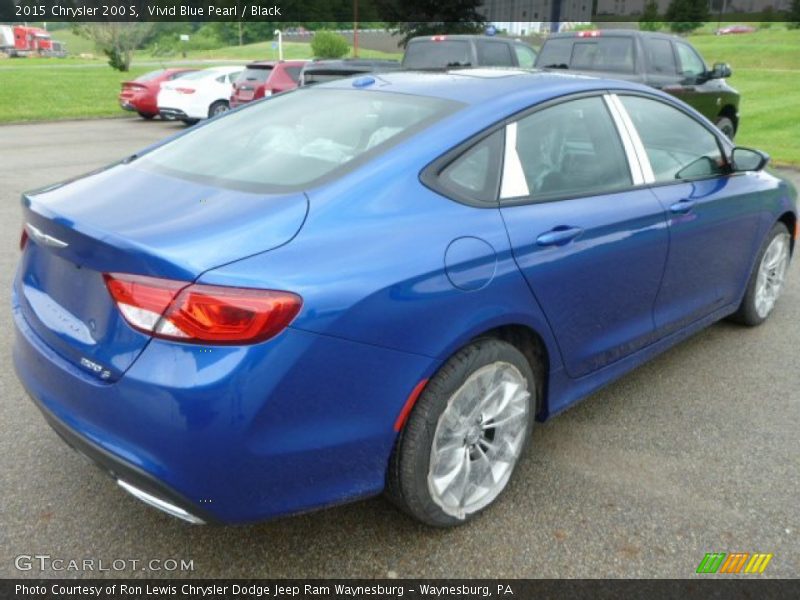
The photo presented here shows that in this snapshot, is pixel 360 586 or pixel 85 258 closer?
pixel 85 258

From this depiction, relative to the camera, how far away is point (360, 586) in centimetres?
237

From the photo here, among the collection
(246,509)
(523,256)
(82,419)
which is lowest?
(246,509)

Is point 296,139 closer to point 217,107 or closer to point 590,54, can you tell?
point 590,54

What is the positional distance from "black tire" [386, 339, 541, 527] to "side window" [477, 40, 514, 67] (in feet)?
31.8

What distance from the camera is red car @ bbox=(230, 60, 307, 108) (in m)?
14.8

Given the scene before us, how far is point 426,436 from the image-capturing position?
7.75ft

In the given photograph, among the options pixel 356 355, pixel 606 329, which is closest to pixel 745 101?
pixel 606 329

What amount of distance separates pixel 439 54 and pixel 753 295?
8.26 metres

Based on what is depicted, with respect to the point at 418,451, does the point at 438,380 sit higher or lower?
higher

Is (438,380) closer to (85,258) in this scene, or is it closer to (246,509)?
(246,509)

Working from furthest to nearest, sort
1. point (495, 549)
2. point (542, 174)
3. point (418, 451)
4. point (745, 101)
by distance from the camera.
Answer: point (745, 101) < point (542, 174) < point (495, 549) < point (418, 451)

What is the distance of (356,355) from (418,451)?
0.46 meters

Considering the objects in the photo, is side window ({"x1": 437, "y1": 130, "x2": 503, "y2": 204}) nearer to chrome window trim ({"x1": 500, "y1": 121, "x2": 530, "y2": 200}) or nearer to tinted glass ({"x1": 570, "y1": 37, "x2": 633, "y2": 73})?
chrome window trim ({"x1": 500, "y1": 121, "x2": 530, "y2": 200})

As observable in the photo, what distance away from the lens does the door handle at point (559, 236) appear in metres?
2.65
